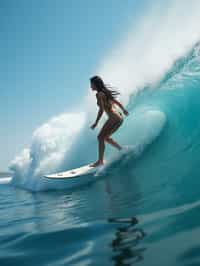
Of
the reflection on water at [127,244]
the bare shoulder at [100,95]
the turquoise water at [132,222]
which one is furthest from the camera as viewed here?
the bare shoulder at [100,95]

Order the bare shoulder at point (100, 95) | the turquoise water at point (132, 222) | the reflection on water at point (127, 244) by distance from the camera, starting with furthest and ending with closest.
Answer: the bare shoulder at point (100, 95), the turquoise water at point (132, 222), the reflection on water at point (127, 244)

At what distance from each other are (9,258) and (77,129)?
28.3ft

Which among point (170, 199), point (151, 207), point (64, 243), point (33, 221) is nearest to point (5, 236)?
point (33, 221)

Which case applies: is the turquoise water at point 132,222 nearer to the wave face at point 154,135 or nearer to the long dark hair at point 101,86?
the wave face at point 154,135

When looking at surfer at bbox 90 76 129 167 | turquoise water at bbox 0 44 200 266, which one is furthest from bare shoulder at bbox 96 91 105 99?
turquoise water at bbox 0 44 200 266

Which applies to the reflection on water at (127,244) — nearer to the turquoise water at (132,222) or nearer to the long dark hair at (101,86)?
the turquoise water at (132,222)

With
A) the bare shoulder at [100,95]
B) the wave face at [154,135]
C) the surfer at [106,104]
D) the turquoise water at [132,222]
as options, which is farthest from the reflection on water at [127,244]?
the bare shoulder at [100,95]

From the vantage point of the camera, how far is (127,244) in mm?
2051

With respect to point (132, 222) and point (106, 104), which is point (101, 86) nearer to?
point (106, 104)

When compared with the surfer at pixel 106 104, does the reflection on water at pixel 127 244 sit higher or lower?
lower

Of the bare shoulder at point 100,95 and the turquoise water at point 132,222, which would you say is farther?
the bare shoulder at point 100,95

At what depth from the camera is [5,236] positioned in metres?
3.14

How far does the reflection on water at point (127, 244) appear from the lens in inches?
70.8

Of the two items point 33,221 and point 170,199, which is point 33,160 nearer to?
point 33,221
